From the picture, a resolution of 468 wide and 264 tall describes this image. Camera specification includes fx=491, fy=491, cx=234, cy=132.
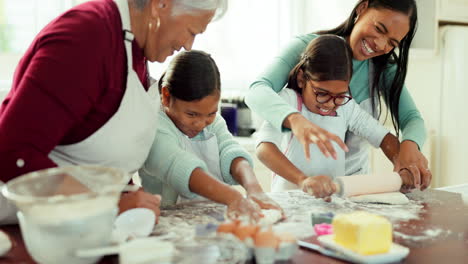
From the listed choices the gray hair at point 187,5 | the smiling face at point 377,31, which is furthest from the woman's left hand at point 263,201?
the smiling face at point 377,31

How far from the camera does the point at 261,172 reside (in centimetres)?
262

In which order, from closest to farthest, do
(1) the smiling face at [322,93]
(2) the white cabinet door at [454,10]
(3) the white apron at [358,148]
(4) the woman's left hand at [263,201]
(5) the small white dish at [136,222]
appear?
1. (5) the small white dish at [136,222]
2. (4) the woman's left hand at [263,201]
3. (1) the smiling face at [322,93]
4. (3) the white apron at [358,148]
5. (2) the white cabinet door at [454,10]

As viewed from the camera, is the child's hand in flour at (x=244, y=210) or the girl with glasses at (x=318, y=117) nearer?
the child's hand in flour at (x=244, y=210)

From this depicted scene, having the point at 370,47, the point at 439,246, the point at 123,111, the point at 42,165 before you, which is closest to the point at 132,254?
the point at 42,165

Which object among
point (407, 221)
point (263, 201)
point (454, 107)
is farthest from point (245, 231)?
point (454, 107)

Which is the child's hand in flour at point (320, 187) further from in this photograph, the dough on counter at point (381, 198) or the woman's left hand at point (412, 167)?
the woman's left hand at point (412, 167)

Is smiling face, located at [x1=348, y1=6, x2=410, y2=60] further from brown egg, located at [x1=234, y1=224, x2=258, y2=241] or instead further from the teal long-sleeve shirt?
brown egg, located at [x1=234, y1=224, x2=258, y2=241]

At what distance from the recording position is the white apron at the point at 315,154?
5.05 ft

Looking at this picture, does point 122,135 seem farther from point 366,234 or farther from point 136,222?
point 366,234

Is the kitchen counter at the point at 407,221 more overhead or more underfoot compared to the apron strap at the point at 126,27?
more underfoot

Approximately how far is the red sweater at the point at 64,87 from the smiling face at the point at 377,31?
828mm

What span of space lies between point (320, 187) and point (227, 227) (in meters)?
0.45

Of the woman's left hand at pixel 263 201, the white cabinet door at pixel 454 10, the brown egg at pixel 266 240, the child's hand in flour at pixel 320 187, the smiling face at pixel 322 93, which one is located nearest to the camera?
the brown egg at pixel 266 240

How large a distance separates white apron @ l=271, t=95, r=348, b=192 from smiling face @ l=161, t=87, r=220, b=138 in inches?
13.4
